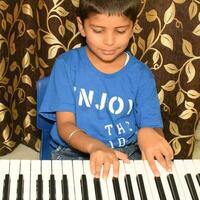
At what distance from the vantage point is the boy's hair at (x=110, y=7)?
1.56m

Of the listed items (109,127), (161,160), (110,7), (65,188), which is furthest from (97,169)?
(110,7)

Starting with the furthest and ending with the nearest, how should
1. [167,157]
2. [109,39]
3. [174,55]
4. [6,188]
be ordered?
[174,55], [109,39], [167,157], [6,188]

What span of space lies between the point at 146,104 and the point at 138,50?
15.0 inches

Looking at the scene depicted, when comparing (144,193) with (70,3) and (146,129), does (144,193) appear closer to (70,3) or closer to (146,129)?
(146,129)

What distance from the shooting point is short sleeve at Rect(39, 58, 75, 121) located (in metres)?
1.70

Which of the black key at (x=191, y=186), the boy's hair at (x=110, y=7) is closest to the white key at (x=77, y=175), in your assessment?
the black key at (x=191, y=186)

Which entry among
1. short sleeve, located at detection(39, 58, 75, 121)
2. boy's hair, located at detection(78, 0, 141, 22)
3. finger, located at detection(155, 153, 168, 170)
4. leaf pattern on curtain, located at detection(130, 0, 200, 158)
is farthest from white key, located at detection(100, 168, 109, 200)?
leaf pattern on curtain, located at detection(130, 0, 200, 158)

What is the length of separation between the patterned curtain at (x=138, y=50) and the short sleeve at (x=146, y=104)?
11.3 inches

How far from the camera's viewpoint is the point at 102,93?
1.74 metres

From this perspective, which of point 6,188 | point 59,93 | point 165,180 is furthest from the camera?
point 59,93

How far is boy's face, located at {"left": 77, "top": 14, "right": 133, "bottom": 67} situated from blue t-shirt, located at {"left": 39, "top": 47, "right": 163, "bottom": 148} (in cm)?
10

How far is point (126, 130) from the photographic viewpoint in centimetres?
180

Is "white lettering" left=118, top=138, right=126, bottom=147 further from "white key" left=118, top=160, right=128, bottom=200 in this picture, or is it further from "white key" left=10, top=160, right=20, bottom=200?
"white key" left=10, top=160, right=20, bottom=200

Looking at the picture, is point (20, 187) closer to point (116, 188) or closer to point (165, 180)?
point (116, 188)
